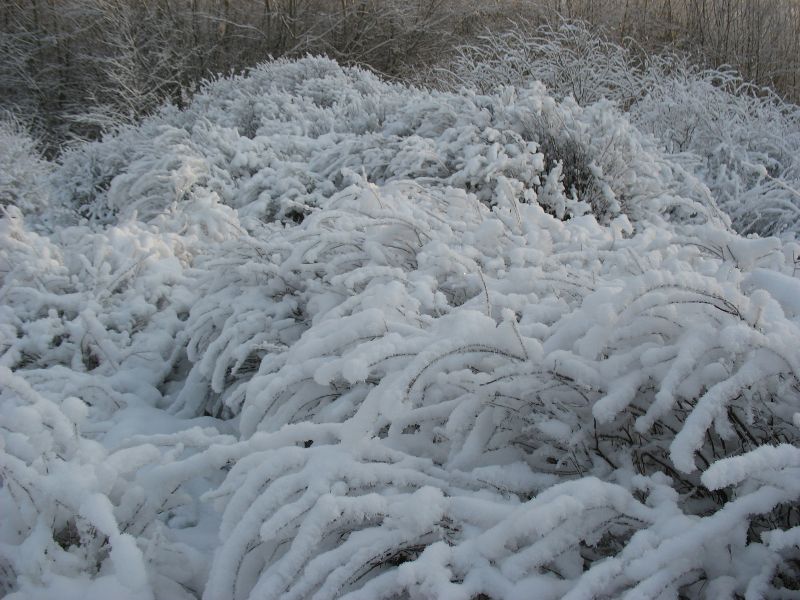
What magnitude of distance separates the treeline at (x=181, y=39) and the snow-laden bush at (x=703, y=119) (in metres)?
3.28

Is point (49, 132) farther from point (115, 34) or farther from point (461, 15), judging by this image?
point (461, 15)

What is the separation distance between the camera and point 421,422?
1.48 metres

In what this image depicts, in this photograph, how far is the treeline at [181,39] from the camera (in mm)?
11164

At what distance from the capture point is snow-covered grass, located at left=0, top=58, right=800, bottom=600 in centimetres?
107

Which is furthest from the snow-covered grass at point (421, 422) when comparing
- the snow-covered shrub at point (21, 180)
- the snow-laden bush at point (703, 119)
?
the snow-covered shrub at point (21, 180)

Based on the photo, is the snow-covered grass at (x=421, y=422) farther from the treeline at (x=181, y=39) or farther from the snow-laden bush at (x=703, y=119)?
the treeline at (x=181, y=39)

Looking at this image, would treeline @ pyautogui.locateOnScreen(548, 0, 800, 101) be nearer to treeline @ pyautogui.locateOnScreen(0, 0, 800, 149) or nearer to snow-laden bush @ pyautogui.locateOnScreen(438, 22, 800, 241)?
treeline @ pyautogui.locateOnScreen(0, 0, 800, 149)

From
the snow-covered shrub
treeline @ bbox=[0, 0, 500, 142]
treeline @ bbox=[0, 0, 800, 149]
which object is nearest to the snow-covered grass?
the snow-covered shrub

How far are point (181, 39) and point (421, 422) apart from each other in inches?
480

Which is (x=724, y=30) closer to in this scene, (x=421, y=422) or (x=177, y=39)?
(x=177, y=39)

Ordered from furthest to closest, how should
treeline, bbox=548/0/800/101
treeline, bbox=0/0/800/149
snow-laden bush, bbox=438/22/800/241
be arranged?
treeline, bbox=0/0/800/149 → treeline, bbox=548/0/800/101 → snow-laden bush, bbox=438/22/800/241

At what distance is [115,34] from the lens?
38.1ft

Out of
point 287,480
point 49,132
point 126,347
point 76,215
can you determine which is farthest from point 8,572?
point 49,132

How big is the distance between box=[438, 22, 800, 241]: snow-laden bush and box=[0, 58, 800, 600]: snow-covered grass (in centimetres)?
149
